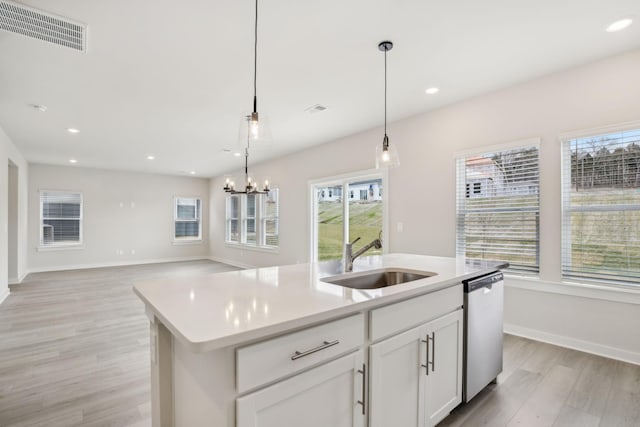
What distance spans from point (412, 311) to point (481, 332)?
0.85 metres

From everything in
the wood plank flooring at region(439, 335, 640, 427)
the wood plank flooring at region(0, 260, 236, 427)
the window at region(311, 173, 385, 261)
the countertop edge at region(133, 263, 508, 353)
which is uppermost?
the window at region(311, 173, 385, 261)

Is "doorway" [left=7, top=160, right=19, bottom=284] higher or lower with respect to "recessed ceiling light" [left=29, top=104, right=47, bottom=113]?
lower

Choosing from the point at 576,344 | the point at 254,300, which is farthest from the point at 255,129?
the point at 576,344

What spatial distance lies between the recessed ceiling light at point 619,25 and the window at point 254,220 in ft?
18.9

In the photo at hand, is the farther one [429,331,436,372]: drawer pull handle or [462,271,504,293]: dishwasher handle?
[462,271,504,293]: dishwasher handle

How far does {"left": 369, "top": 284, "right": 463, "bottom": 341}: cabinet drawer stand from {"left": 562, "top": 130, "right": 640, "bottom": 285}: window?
1896 mm

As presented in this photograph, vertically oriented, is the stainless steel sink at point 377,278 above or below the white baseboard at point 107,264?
above

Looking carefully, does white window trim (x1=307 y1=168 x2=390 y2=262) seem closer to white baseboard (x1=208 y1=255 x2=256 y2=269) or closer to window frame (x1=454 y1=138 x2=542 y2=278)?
window frame (x1=454 y1=138 x2=542 y2=278)

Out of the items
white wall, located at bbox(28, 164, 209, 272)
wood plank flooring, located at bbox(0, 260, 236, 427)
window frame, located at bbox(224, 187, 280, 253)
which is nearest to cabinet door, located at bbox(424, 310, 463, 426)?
wood plank flooring, located at bbox(0, 260, 236, 427)

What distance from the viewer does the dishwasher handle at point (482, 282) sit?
203 centimetres

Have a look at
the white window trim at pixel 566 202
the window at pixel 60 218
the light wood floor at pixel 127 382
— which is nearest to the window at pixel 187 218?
the window at pixel 60 218

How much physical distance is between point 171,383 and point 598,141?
387 centimetres

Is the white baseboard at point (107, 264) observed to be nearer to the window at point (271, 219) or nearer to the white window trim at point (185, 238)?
the white window trim at point (185, 238)

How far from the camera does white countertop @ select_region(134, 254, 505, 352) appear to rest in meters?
1.04
